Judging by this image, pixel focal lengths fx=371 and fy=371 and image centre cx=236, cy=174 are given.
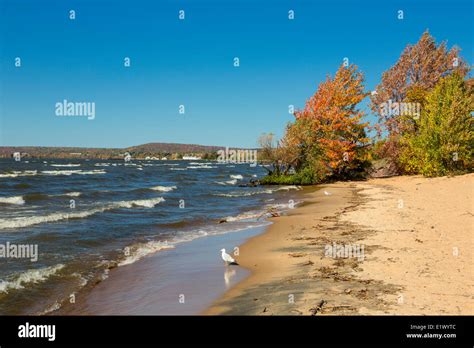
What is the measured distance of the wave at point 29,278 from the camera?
10516 millimetres

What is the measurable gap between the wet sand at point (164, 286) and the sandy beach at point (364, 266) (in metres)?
0.59

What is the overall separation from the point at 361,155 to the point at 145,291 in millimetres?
38319

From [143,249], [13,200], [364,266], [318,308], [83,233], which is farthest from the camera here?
[13,200]

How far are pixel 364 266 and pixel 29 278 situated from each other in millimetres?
9763

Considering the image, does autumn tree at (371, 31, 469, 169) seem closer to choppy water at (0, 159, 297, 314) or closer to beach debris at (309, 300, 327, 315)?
choppy water at (0, 159, 297, 314)

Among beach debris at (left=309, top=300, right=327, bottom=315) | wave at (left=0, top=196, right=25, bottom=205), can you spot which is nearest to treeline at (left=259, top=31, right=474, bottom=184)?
wave at (left=0, top=196, right=25, bottom=205)

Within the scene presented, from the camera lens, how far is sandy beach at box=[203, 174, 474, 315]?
727 centimetres

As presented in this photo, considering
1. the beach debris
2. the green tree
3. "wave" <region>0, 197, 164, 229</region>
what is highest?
the green tree

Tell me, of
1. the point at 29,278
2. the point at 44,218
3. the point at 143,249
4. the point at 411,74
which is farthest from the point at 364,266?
the point at 411,74

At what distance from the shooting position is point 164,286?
33.2ft

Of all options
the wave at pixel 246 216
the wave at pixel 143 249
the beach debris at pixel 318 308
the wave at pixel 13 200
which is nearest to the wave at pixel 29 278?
the wave at pixel 143 249

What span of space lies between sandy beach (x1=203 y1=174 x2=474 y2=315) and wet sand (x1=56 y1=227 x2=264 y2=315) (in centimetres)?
59

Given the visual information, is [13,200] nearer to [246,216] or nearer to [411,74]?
[246,216]
